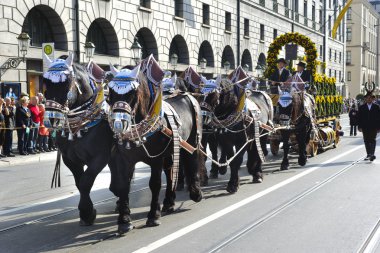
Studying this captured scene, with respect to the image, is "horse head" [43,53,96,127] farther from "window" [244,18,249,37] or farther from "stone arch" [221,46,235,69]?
"window" [244,18,249,37]

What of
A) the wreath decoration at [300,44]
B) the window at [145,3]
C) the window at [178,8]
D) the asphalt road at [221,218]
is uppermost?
the window at [178,8]

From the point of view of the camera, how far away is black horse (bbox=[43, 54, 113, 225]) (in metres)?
5.93

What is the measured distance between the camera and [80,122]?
620 cm

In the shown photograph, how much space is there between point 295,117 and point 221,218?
5815 millimetres

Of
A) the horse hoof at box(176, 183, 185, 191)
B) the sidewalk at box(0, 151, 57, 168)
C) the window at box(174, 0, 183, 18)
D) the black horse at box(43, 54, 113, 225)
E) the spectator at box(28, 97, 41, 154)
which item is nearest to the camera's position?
the black horse at box(43, 54, 113, 225)

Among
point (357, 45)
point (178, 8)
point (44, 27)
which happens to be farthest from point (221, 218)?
point (357, 45)

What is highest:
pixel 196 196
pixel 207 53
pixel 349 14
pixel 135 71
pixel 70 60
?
pixel 349 14

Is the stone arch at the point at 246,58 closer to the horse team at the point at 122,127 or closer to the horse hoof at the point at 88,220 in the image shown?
the horse team at the point at 122,127

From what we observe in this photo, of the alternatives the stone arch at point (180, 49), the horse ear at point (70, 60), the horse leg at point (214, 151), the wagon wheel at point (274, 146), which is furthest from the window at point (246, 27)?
the horse ear at point (70, 60)

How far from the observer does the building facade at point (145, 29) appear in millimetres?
18719

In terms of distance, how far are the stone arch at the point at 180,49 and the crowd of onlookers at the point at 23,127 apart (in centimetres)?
1371

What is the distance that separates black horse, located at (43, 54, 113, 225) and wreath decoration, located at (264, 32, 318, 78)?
29.3ft

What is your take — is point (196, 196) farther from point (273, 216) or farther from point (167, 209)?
point (273, 216)

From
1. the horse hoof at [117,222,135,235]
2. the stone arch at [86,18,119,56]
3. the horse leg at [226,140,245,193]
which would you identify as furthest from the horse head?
the stone arch at [86,18,119,56]
